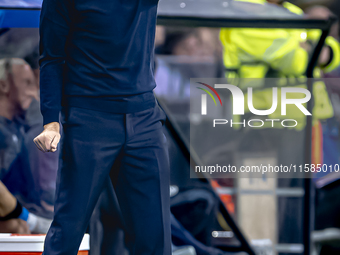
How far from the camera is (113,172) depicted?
1206 millimetres

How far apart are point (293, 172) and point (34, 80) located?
1.13m

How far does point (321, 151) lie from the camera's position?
63.7 inches

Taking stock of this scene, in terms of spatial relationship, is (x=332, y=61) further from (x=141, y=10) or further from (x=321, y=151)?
(x=141, y=10)

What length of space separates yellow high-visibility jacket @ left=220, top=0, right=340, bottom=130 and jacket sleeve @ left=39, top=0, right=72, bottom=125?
680mm

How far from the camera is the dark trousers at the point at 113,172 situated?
1.14 meters

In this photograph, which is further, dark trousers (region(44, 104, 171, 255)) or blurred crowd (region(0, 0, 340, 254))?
blurred crowd (region(0, 0, 340, 254))

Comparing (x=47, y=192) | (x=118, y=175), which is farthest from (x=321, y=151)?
(x=47, y=192)

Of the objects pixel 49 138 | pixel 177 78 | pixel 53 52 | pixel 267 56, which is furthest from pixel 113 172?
pixel 267 56

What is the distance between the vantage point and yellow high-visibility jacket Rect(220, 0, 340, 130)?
61.2 inches

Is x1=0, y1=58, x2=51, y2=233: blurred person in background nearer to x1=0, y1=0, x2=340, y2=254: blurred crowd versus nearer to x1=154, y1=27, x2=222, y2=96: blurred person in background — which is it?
x1=0, y1=0, x2=340, y2=254: blurred crowd

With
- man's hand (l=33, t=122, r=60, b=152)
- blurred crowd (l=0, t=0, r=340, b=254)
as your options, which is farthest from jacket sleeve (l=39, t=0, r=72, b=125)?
blurred crowd (l=0, t=0, r=340, b=254)

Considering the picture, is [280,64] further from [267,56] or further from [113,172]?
[113,172]

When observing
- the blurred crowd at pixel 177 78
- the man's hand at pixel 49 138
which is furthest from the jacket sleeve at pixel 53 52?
the blurred crowd at pixel 177 78

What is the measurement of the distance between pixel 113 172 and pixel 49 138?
0.23 m
